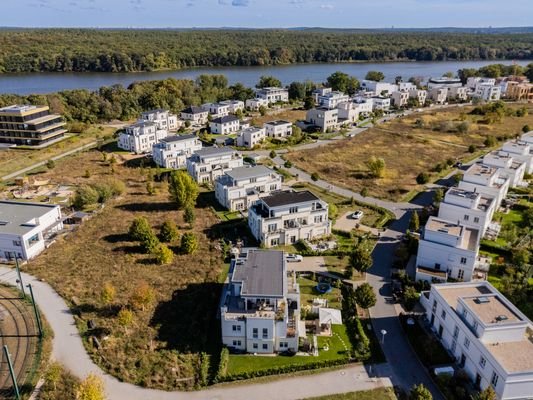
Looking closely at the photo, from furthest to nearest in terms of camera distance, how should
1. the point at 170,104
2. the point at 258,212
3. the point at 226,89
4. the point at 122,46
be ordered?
the point at 122,46, the point at 226,89, the point at 170,104, the point at 258,212

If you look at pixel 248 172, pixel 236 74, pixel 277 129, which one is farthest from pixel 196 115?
pixel 236 74

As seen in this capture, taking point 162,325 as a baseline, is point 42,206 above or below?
above

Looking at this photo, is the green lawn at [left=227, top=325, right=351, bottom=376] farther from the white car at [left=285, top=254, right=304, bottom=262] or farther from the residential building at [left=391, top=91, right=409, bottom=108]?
the residential building at [left=391, top=91, right=409, bottom=108]

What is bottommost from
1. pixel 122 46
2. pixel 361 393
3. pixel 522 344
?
pixel 361 393

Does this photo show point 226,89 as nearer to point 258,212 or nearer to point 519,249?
point 258,212

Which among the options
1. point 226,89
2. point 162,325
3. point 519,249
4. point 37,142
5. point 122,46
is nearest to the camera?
point 162,325

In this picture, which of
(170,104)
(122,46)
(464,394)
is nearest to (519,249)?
(464,394)

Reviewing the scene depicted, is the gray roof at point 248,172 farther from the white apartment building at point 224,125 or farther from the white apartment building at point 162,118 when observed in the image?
the white apartment building at point 162,118
